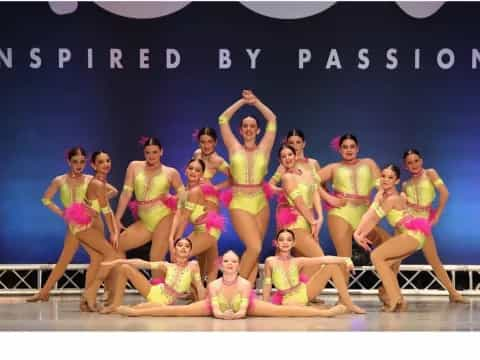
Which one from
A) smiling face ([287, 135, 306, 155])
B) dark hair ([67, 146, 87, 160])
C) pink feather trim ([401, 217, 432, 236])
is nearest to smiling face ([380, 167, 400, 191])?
pink feather trim ([401, 217, 432, 236])

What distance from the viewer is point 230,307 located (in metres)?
8.32

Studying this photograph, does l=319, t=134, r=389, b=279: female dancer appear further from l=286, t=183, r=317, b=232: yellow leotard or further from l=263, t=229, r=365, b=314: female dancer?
l=263, t=229, r=365, b=314: female dancer

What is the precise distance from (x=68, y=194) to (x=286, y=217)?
75.7 inches

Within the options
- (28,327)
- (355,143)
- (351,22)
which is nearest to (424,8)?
(351,22)

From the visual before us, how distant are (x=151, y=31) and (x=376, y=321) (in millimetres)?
3808

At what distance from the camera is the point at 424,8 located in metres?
10.6

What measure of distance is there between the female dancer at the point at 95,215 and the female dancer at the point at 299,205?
131cm

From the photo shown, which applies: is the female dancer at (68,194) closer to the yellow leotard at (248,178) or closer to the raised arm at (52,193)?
the raised arm at (52,193)

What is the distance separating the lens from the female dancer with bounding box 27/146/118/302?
9.60 m

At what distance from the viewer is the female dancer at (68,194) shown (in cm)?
960

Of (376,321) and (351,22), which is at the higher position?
(351,22)

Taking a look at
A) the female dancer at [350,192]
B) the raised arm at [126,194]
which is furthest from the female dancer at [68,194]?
the female dancer at [350,192]

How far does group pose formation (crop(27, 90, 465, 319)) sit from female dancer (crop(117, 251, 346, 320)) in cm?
1

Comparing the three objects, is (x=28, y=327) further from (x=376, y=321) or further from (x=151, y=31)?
(x=151, y=31)
